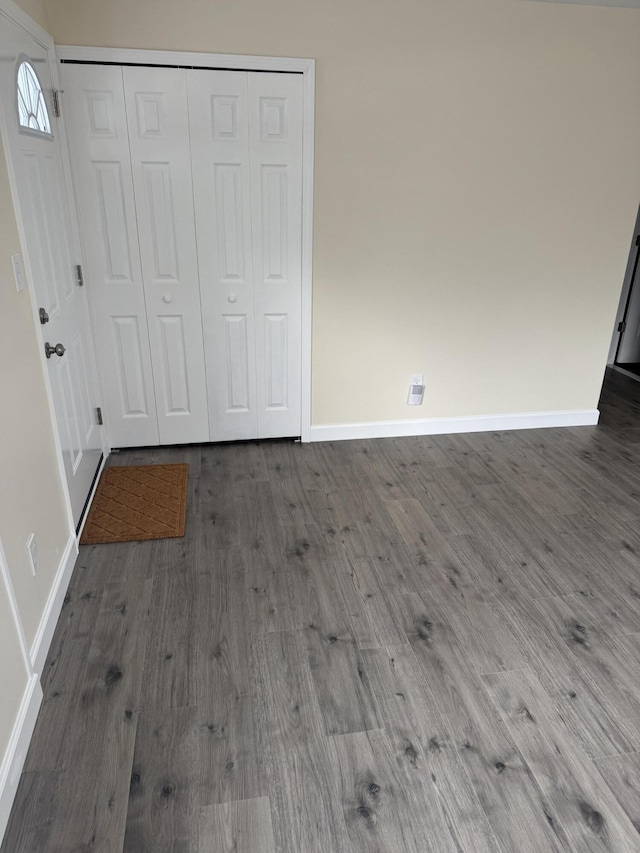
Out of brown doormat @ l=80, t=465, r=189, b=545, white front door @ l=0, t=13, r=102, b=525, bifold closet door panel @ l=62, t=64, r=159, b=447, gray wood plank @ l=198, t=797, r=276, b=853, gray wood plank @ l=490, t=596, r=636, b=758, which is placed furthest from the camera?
bifold closet door panel @ l=62, t=64, r=159, b=447

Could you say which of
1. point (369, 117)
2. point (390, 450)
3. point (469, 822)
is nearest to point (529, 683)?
point (469, 822)

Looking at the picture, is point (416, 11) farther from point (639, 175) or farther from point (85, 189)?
point (85, 189)

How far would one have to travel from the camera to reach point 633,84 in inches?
131

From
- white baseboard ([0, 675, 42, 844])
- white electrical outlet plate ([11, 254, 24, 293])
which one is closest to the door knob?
white electrical outlet plate ([11, 254, 24, 293])

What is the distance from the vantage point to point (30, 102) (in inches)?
94.4

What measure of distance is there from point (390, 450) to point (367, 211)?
1.41m

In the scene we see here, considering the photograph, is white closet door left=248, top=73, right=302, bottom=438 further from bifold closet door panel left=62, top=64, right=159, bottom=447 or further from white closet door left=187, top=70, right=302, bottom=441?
bifold closet door panel left=62, top=64, right=159, bottom=447

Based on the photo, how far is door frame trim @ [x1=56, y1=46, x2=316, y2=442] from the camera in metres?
2.83

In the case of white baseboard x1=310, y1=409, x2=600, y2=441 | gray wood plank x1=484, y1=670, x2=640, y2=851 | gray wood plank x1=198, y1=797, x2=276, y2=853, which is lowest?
gray wood plank x1=198, y1=797, x2=276, y2=853

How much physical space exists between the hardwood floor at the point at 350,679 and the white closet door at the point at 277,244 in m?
0.62

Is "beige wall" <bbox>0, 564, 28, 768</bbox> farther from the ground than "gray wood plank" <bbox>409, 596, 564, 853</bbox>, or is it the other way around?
"beige wall" <bbox>0, 564, 28, 768</bbox>

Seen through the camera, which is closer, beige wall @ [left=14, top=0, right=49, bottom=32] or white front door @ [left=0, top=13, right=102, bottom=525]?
white front door @ [left=0, top=13, right=102, bottom=525]

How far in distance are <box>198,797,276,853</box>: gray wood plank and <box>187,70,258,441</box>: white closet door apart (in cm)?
233

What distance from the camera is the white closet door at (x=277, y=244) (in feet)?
10.0
